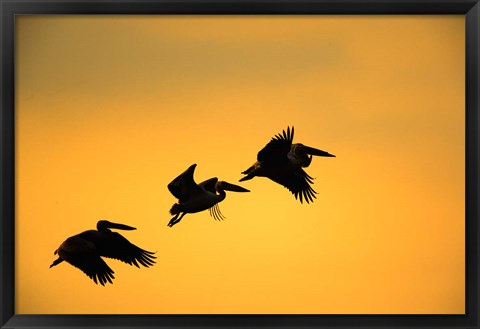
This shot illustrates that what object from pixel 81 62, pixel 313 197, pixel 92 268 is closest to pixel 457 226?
pixel 313 197

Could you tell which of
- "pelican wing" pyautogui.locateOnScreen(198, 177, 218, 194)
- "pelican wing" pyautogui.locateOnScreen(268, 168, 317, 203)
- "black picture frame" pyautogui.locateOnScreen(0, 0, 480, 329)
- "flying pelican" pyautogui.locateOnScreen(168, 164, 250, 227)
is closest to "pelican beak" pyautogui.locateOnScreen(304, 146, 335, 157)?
"pelican wing" pyautogui.locateOnScreen(268, 168, 317, 203)

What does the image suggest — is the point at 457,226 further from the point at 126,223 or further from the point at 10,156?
the point at 10,156

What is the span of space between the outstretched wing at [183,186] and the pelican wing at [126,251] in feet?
1.24

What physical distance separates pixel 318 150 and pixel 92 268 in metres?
1.48

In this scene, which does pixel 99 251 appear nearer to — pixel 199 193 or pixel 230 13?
pixel 199 193

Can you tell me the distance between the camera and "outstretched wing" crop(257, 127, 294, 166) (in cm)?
423

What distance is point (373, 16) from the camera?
171 inches

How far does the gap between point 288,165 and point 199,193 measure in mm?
549

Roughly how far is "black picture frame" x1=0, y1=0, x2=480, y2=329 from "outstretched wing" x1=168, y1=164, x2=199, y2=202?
69 cm

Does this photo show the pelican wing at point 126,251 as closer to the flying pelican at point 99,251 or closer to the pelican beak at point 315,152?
the flying pelican at point 99,251

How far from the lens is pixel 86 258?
4.32m

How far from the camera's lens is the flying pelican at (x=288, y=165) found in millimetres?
4277

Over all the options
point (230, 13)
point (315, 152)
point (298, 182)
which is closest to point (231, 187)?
point (298, 182)

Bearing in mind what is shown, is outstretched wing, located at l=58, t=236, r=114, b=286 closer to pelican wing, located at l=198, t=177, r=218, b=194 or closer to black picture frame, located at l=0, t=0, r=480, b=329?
black picture frame, located at l=0, t=0, r=480, b=329
